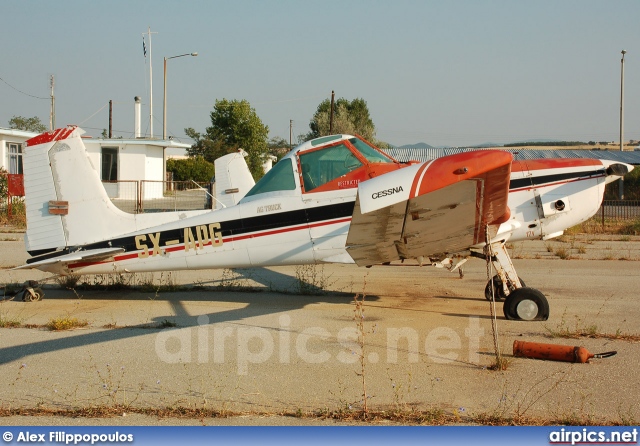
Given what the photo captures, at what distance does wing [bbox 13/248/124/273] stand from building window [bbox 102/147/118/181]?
26.3m

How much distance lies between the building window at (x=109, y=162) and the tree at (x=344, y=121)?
68.6 feet

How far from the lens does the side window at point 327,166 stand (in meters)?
8.43

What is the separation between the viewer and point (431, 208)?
6594 millimetres

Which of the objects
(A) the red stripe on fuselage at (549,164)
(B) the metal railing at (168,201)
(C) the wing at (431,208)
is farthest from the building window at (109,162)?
(A) the red stripe on fuselage at (549,164)

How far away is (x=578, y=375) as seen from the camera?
5.62m

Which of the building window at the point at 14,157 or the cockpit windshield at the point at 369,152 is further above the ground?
A: the building window at the point at 14,157

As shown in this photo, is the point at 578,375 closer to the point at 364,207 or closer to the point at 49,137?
the point at 364,207

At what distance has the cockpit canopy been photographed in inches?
330

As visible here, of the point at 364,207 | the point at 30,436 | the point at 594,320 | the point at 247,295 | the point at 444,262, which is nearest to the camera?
the point at 30,436

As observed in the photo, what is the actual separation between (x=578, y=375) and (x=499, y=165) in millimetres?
2036

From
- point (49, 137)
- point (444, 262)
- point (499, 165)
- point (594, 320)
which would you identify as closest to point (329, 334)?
point (444, 262)

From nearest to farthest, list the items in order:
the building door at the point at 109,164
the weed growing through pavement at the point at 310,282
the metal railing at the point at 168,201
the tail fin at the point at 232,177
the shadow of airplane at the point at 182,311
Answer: the shadow of airplane at the point at 182,311
the weed growing through pavement at the point at 310,282
the tail fin at the point at 232,177
the metal railing at the point at 168,201
the building door at the point at 109,164

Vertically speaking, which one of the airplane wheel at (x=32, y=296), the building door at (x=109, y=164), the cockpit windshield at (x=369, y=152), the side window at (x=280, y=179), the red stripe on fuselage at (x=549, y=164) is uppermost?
the building door at (x=109, y=164)

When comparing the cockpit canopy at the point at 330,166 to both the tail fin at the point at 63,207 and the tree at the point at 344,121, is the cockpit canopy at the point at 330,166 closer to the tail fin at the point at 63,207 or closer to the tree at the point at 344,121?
the tail fin at the point at 63,207
